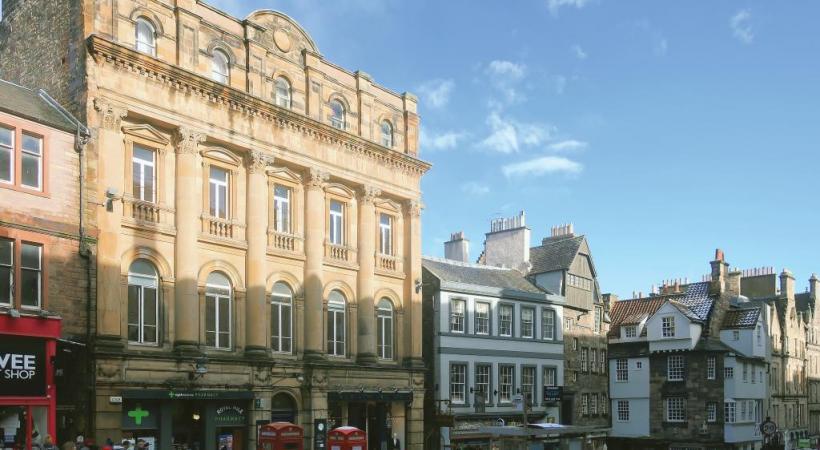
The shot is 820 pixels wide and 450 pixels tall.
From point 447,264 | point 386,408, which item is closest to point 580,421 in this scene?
point 447,264

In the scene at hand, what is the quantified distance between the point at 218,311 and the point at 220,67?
8842mm

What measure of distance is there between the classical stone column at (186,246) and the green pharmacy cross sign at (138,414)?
2270 mm

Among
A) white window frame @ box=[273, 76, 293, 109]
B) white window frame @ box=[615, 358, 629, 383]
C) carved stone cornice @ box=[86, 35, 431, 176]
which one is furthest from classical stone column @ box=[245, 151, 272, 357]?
white window frame @ box=[615, 358, 629, 383]

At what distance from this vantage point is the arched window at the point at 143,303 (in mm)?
29312

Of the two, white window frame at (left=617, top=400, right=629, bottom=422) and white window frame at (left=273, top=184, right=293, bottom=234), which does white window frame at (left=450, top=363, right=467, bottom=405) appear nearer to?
white window frame at (left=273, top=184, right=293, bottom=234)

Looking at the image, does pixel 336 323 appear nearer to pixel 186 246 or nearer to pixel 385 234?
pixel 385 234

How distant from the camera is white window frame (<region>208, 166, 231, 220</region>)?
32.5m

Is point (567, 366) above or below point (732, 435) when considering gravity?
above

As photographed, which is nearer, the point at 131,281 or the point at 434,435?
the point at 131,281

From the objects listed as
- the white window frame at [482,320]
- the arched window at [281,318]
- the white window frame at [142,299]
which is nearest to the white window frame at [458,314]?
the white window frame at [482,320]

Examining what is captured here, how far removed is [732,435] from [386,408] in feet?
88.8

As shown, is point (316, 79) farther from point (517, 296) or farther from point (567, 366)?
point (567, 366)

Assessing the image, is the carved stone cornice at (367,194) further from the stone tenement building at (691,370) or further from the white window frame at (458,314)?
the stone tenement building at (691,370)

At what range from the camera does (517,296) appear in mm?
A: 48375
